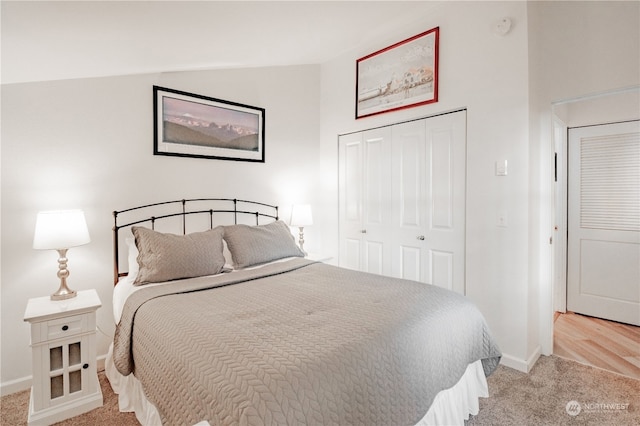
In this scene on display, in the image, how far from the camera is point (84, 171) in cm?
239

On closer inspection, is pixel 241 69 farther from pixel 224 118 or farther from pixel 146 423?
pixel 146 423

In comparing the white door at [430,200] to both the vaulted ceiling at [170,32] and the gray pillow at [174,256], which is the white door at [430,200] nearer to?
the vaulted ceiling at [170,32]

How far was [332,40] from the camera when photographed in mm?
3312

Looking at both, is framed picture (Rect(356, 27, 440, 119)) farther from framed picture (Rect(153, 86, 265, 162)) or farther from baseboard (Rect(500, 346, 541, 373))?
baseboard (Rect(500, 346, 541, 373))

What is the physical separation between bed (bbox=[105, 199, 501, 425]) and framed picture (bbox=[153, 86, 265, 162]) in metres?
0.76

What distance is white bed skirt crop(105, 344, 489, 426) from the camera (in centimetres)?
156

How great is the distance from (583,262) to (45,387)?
457 centimetres

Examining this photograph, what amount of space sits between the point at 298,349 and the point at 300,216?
2.31m

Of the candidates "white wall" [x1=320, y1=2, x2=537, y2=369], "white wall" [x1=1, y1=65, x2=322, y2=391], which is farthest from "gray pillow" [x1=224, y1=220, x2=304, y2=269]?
"white wall" [x1=320, y1=2, x2=537, y2=369]

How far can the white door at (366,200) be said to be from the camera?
11.0ft

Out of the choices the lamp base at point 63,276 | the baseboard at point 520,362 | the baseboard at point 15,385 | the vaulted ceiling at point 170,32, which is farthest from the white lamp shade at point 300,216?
the baseboard at point 15,385

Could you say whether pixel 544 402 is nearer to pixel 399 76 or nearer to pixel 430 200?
pixel 430 200

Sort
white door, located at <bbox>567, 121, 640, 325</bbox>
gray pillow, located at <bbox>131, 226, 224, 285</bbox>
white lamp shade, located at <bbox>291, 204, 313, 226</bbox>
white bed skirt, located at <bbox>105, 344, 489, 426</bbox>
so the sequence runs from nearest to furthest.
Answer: white bed skirt, located at <bbox>105, 344, 489, 426</bbox>
gray pillow, located at <bbox>131, 226, 224, 285</bbox>
white door, located at <bbox>567, 121, 640, 325</bbox>
white lamp shade, located at <bbox>291, 204, 313, 226</bbox>

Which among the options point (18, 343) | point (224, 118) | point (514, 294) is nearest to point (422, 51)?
point (224, 118)
